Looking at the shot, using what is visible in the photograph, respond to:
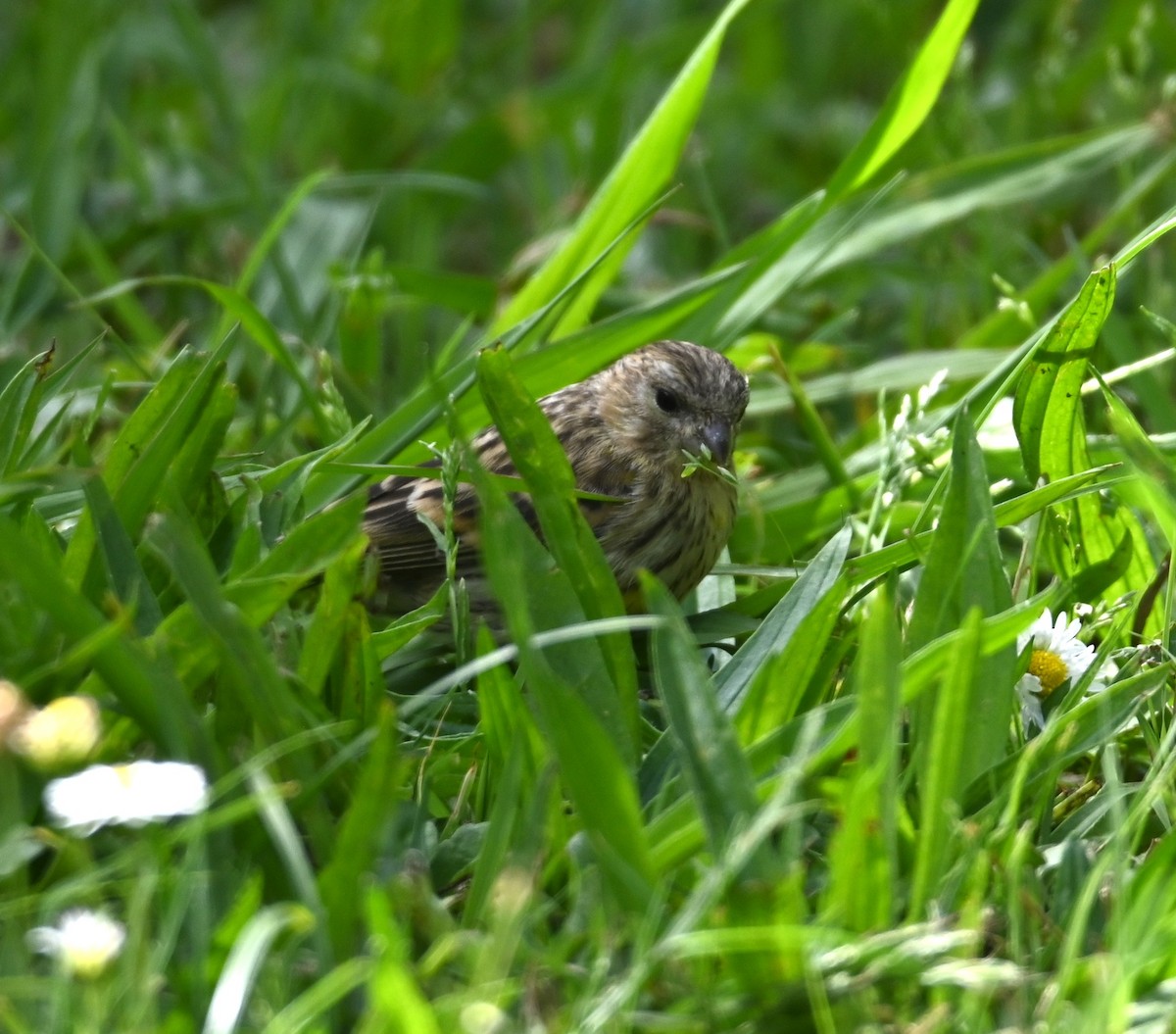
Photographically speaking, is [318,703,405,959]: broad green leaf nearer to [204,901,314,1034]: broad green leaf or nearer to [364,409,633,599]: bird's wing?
[204,901,314,1034]: broad green leaf

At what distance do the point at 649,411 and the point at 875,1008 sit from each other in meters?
1.98

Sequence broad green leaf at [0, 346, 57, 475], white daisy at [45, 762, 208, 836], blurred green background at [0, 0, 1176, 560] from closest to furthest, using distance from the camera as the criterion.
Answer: white daisy at [45, 762, 208, 836], broad green leaf at [0, 346, 57, 475], blurred green background at [0, 0, 1176, 560]

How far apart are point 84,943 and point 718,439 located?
208 cm

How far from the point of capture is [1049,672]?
2.59 meters

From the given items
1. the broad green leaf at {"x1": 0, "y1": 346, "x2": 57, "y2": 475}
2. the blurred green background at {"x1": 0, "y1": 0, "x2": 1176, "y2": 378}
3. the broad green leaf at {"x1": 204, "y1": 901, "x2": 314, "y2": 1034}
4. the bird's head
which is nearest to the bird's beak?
the bird's head

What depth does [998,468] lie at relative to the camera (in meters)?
3.39

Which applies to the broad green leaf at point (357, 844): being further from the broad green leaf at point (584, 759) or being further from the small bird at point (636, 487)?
the small bird at point (636, 487)

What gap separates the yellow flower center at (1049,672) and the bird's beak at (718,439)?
3.27 ft

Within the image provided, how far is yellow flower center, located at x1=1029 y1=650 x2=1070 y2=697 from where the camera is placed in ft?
8.49

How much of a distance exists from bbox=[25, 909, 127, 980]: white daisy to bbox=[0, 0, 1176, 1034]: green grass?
0.03 metres

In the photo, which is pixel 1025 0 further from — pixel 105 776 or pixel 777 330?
pixel 105 776

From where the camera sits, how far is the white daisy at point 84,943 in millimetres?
1646

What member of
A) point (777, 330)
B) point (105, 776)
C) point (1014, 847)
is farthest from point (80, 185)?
point (1014, 847)

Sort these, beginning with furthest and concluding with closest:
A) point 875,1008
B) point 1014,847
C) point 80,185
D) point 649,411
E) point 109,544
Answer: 1. point 80,185
2. point 649,411
3. point 109,544
4. point 1014,847
5. point 875,1008
